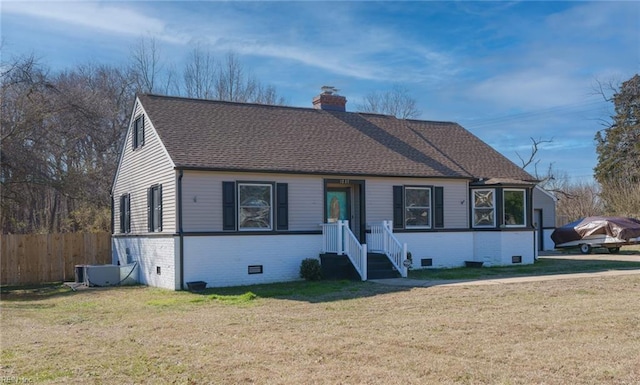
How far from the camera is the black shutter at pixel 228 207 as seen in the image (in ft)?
54.6

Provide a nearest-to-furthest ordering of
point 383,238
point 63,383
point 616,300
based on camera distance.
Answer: point 63,383 < point 616,300 < point 383,238

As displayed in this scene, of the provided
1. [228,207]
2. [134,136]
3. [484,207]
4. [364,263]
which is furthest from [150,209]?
[484,207]

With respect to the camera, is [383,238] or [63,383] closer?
[63,383]

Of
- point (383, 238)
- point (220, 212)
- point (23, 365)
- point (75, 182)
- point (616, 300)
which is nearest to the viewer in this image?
point (23, 365)

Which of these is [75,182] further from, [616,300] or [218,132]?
[616,300]

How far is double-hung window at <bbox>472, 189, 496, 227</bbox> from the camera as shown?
67.4 ft

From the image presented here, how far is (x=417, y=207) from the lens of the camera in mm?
19781

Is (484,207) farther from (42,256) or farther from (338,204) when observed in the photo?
(42,256)

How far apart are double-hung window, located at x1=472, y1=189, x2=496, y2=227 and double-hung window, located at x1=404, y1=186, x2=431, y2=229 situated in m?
1.84

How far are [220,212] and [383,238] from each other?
4.80 m

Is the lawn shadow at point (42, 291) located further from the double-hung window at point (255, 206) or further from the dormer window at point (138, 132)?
the dormer window at point (138, 132)

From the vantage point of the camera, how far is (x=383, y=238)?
59.6 feet

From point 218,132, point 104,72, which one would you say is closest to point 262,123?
point 218,132

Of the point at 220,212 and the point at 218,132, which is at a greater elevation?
the point at 218,132
